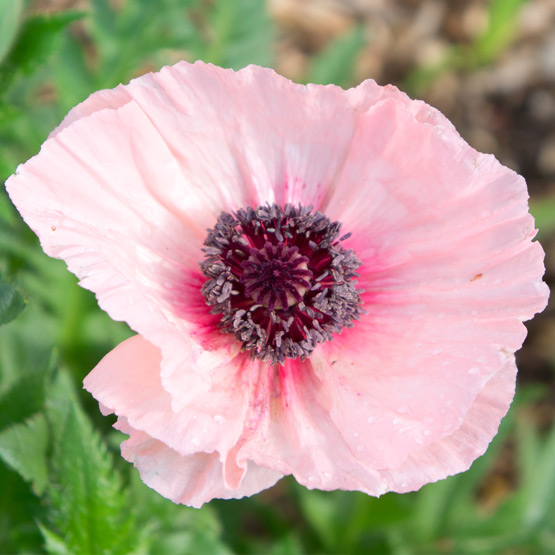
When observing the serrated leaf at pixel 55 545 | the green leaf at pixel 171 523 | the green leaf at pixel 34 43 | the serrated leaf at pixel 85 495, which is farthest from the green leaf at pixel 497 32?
the serrated leaf at pixel 55 545

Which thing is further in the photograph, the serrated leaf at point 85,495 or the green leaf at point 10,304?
the serrated leaf at point 85,495

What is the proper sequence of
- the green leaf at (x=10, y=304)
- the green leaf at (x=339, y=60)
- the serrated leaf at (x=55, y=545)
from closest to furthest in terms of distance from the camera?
the green leaf at (x=10, y=304) < the serrated leaf at (x=55, y=545) < the green leaf at (x=339, y=60)

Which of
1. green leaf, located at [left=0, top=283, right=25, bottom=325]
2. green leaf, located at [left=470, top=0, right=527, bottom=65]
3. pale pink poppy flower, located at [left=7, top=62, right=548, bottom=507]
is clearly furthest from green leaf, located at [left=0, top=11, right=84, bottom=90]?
green leaf, located at [left=470, top=0, right=527, bottom=65]

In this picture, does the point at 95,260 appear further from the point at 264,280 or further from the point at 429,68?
the point at 429,68

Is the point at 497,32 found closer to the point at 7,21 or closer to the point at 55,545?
the point at 7,21

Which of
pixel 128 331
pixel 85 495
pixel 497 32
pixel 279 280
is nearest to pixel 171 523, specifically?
pixel 85 495

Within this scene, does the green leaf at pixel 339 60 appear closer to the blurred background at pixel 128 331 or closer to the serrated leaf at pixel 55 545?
the blurred background at pixel 128 331

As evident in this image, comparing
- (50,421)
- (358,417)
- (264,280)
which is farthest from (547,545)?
(50,421)
